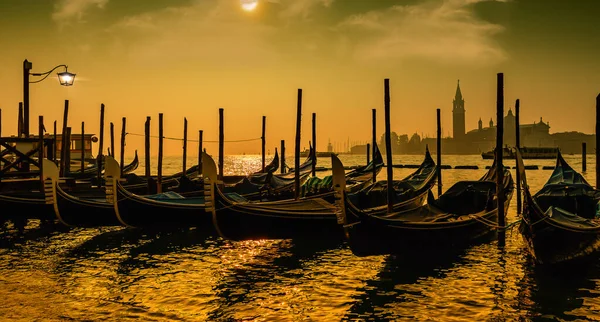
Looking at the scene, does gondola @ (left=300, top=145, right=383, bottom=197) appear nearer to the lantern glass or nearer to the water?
the water

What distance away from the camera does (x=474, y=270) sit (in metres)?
11.3

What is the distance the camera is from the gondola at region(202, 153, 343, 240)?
12711 millimetres

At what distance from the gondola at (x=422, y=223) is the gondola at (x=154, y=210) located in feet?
16.9

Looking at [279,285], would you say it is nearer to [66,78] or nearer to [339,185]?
[339,185]

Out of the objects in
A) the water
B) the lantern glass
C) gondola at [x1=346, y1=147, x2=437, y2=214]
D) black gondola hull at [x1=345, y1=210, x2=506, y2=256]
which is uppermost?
the lantern glass

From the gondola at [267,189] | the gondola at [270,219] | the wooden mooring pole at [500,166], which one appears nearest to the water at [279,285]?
the gondola at [270,219]

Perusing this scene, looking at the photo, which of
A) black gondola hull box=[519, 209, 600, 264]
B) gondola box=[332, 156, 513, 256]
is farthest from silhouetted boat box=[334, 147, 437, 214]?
black gondola hull box=[519, 209, 600, 264]

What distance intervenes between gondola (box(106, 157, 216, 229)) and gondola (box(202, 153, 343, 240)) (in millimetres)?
2145

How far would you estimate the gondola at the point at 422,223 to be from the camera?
10.8 m

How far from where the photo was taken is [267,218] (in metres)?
13.2

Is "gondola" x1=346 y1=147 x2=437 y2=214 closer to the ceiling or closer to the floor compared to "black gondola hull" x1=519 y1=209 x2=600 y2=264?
closer to the ceiling

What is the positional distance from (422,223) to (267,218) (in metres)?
3.69

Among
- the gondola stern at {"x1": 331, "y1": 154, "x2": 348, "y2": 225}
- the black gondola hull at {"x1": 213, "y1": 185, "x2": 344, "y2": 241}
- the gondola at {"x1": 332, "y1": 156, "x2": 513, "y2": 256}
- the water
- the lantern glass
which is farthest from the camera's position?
the lantern glass

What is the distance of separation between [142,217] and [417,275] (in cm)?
778
